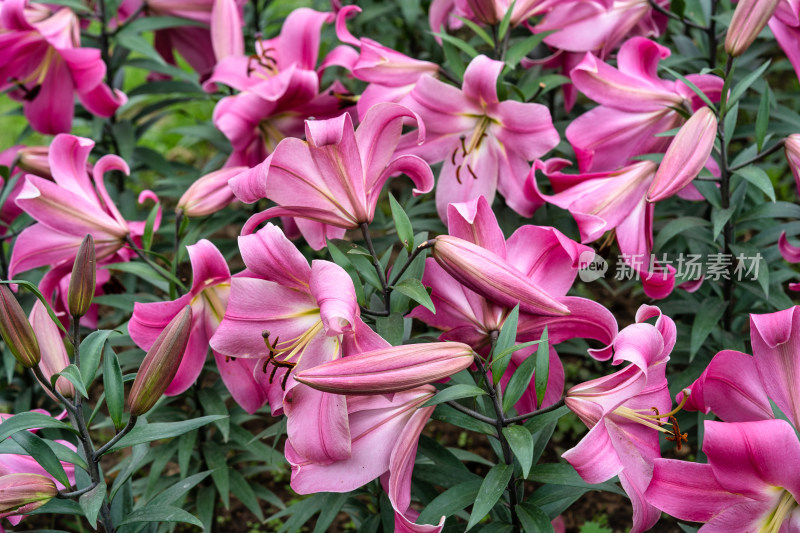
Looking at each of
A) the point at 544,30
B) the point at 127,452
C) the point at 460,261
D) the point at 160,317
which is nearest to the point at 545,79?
the point at 544,30

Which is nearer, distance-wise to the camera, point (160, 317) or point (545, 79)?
point (160, 317)

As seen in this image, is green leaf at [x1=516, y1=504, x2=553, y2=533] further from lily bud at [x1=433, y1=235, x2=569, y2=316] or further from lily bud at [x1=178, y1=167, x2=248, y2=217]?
lily bud at [x1=178, y1=167, x2=248, y2=217]

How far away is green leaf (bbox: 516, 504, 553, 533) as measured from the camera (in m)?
0.94

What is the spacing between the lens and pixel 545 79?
1.35 metres

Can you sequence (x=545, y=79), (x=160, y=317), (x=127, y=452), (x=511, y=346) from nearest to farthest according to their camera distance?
(x=511, y=346), (x=160, y=317), (x=545, y=79), (x=127, y=452)

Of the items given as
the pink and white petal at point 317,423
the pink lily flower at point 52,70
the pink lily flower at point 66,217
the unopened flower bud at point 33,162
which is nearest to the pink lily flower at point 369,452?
the pink and white petal at point 317,423

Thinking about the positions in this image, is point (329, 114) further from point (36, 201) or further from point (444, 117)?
point (36, 201)

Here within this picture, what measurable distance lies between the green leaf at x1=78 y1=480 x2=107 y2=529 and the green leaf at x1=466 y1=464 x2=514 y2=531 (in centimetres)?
40

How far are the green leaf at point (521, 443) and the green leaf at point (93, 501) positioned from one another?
45cm

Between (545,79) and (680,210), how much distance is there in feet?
1.49

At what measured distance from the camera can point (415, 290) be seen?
89 cm

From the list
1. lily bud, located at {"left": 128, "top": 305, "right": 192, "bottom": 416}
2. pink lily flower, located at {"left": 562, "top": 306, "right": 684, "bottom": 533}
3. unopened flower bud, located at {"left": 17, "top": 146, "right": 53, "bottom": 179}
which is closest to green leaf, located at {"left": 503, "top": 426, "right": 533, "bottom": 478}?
pink lily flower, located at {"left": 562, "top": 306, "right": 684, "bottom": 533}

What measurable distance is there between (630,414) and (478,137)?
529 mm

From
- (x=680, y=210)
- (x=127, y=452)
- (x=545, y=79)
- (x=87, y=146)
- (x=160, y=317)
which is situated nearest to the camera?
(x=160, y=317)
